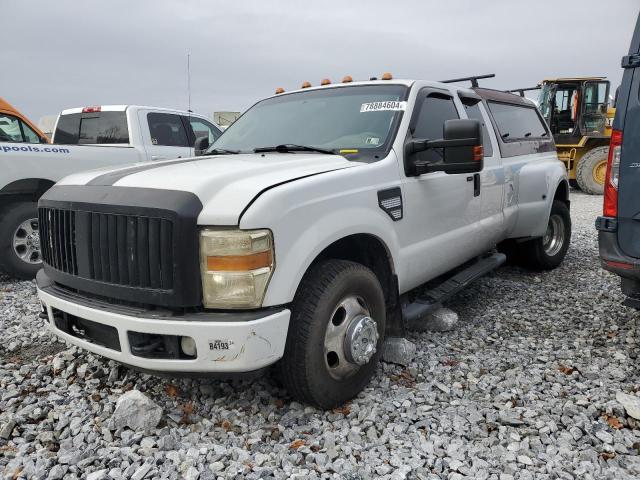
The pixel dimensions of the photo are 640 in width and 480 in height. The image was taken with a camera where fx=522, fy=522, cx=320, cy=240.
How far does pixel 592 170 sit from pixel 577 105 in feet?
6.22

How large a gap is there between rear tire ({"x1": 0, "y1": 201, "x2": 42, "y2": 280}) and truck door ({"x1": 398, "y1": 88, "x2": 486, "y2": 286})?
402 centimetres

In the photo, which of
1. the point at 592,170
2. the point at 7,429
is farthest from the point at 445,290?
the point at 592,170

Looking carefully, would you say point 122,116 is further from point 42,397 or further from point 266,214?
point 266,214

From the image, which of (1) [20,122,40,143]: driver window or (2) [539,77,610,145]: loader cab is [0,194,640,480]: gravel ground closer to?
(1) [20,122,40,143]: driver window

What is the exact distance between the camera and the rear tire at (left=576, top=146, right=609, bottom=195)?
1384 cm

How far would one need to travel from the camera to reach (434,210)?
3.62 metres

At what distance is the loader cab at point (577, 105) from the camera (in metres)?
14.2

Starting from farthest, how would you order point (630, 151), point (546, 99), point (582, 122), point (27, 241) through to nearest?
1. point (546, 99)
2. point (582, 122)
3. point (27, 241)
4. point (630, 151)

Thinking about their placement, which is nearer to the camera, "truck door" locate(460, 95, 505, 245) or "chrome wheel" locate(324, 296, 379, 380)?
"chrome wheel" locate(324, 296, 379, 380)

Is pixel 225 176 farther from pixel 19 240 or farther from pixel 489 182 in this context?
pixel 19 240

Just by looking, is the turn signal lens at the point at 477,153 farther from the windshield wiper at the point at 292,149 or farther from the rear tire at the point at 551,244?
the rear tire at the point at 551,244

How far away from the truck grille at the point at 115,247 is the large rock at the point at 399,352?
5.48 feet

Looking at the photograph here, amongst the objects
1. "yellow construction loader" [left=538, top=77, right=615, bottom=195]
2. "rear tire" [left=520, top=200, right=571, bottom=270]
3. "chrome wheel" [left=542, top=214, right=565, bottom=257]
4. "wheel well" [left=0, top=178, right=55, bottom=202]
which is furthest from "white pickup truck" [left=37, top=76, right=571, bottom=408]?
"yellow construction loader" [left=538, top=77, right=615, bottom=195]

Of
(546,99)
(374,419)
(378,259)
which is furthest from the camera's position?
(546,99)
